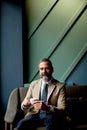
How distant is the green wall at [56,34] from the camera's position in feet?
15.2

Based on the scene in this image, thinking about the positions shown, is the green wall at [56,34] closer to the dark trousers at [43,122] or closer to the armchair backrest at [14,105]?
the armchair backrest at [14,105]

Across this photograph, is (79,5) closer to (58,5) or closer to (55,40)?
(58,5)

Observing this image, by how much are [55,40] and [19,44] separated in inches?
22.5

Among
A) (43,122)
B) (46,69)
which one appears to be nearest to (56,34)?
(46,69)

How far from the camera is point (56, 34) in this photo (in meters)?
4.66

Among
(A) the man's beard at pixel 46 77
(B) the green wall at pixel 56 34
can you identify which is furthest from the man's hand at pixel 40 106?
(B) the green wall at pixel 56 34

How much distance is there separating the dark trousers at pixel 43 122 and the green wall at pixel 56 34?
1088 millimetres

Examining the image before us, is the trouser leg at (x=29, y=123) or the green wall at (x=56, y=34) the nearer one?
the trouser leg at (x=29, y=123)

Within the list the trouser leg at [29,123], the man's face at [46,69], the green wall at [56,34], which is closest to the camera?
the trouser leg at [29,123]

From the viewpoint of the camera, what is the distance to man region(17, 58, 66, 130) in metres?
3.47

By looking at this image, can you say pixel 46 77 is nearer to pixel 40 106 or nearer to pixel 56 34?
pixel 40 106

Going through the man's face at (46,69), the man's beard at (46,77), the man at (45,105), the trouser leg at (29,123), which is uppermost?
the man's face at (46,69)

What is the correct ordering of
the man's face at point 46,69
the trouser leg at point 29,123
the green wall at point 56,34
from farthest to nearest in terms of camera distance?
the green wall at point 56,34, the man's face at point 46,69, the trouser leg at point 29,123

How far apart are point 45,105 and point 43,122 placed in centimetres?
34
